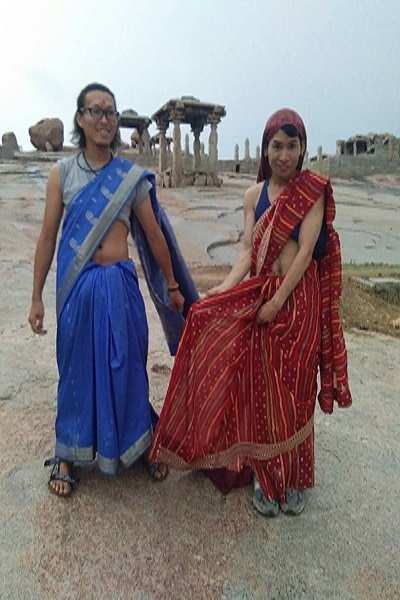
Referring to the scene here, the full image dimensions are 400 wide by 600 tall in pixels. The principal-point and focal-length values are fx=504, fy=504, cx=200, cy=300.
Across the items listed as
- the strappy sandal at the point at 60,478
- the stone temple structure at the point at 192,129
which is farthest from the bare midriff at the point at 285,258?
the stone temple structure at the point at 192,129

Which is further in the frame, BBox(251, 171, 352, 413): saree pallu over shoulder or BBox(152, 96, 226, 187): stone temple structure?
BBox(152, 96, 226, 187): stone temple structure

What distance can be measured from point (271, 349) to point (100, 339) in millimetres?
765

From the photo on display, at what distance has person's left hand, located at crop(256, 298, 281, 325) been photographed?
215 centimetres

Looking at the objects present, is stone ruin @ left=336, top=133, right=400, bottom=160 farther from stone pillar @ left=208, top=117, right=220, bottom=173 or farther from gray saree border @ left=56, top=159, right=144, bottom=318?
gray saree border @ left=56, top=159, right=144, bottom=318

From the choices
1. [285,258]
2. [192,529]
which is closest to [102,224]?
[285,258]

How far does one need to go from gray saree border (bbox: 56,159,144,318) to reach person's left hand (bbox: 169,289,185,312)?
0.50 metres

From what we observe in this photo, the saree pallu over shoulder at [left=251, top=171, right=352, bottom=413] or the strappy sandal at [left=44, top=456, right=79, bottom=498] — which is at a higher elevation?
the saree pallu over shoulder at [left=251, top=171, right=352, bottom=413]

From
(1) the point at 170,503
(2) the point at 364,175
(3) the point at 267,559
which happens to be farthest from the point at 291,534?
(2) the point at 364,175

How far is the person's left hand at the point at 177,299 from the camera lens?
103 inches

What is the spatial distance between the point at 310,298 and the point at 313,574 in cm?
112

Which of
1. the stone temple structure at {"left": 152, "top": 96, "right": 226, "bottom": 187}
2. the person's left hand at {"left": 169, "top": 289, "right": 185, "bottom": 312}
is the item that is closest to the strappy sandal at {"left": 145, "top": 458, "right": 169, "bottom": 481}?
the person's left hand at {"left": 169, "top": 289, "right": 185, "bottom": 312}

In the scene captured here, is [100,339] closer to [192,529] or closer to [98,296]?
[98,296]

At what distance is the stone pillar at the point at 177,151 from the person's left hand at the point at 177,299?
18.5 meters

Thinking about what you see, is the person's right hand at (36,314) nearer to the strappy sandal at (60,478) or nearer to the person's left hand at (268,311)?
the strappy sandal at (60,478)
